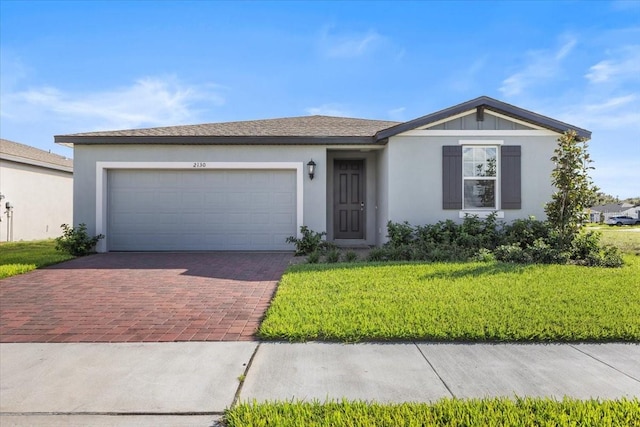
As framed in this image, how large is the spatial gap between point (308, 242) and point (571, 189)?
237 inches

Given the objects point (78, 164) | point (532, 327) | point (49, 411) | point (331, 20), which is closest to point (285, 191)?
point (331, 20)

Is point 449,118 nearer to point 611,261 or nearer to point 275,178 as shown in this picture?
point 611,261

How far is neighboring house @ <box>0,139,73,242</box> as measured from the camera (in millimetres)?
14281

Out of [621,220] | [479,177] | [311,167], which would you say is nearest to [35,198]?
[311,167]

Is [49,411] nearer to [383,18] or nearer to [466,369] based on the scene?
[466,369]

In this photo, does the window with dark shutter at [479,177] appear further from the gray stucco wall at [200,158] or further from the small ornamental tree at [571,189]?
the gray stucco wall at [200,158]

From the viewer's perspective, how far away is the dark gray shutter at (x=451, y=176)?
9383 millimetres

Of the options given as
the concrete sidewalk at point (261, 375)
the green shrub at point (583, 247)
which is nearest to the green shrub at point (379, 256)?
the green shrub at point (583, 247)

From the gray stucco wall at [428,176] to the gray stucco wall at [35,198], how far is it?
48.2 feet

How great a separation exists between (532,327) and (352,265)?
377 cm

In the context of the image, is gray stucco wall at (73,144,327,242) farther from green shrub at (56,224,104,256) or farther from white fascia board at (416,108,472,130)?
white fascia board at (416,108,472,130)

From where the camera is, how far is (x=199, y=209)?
10156mm

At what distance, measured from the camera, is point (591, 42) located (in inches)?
393

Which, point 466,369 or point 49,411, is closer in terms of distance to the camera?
point 49,411
